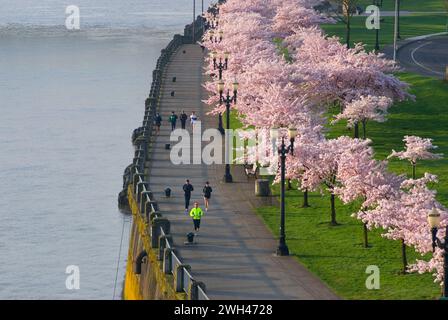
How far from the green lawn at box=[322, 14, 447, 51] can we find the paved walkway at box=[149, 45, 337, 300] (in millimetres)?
60569

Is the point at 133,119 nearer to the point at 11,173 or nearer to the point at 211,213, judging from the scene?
the point at 11,173

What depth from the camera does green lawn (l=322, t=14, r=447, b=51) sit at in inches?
5709

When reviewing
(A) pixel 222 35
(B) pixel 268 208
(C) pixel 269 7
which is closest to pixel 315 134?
(B) pixel 268 208

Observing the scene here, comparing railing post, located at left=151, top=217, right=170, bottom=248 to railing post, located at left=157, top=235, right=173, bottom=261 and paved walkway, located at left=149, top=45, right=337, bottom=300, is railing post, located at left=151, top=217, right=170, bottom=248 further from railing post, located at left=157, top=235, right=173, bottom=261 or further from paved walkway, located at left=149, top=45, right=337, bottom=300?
railing post, located at left=157, top=235, right=173, bottom=261

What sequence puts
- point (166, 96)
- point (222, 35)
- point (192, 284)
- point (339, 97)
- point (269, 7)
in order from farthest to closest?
point (269, 7) → point (222, 35) → point (166, 96) → point (339, 97) → point (192, 284)

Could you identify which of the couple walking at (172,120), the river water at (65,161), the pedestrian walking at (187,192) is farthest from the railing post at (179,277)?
the couple walking at (172,120)

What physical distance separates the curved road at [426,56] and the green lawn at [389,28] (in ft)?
11.1

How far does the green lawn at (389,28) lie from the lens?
14500cm

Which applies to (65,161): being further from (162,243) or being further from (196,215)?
(162,243)

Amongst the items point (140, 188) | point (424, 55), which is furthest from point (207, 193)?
point (424, 55)

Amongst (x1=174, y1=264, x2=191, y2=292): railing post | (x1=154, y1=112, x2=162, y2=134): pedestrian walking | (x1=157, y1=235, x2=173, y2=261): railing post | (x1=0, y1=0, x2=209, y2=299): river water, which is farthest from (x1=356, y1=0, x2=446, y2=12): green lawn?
(x1=174, y1=264, x2=191, y2=292): railing post

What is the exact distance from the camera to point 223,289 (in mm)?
50438

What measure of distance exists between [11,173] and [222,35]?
32624mm

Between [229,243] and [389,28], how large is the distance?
10214 cm
